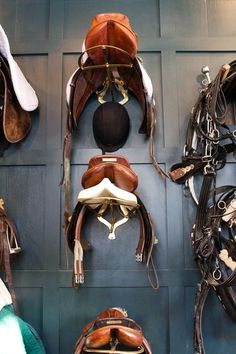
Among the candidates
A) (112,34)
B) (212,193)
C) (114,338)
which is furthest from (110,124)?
(114,338)

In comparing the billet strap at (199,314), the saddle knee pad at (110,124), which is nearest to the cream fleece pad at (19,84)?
the saddle knee pad at (110,124)

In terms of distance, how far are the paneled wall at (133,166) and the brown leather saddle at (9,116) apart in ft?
0.21

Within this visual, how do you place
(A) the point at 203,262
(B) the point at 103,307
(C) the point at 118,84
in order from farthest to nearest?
(C) the point at 118,84 → (B) the point at 103,307 → (A) the point at 203,262

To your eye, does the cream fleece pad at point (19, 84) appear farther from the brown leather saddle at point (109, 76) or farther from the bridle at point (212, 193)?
the bridle at point (212, 193)

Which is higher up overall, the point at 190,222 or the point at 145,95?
the point at 145,95

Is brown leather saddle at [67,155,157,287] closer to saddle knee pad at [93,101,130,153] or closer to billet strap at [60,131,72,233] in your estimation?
billet strap at [60,131,72,233]

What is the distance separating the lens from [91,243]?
A: 1766 mm

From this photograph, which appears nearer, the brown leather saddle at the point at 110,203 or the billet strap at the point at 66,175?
the brown leather saddle at the point at 110,203

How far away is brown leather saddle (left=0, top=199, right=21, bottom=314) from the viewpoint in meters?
1.62

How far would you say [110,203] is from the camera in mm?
1567

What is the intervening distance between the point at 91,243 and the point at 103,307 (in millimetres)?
324

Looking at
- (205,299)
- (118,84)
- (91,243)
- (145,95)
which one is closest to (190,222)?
(205,299)

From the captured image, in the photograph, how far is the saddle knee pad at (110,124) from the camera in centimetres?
174

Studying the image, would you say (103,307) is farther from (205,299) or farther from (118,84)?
(118,84)
